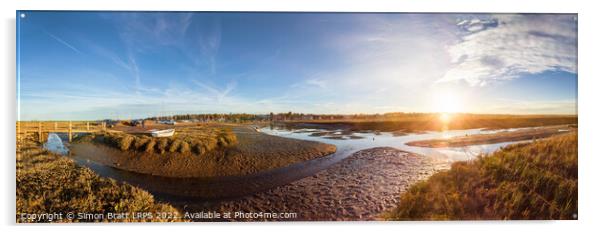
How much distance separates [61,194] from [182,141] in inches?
55.0

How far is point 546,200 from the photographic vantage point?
2104mm

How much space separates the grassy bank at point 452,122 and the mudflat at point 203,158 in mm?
693

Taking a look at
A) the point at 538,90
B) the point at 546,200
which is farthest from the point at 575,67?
the point at 546,200

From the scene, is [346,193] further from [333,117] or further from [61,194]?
[61,194]

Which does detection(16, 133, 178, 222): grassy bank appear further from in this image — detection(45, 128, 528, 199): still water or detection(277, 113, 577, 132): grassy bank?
detection(277, 113, 577, 132): grassy bank

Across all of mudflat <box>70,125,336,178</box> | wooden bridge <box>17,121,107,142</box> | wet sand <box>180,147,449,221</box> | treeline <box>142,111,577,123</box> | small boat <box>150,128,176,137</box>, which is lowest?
wet sand <box>180,147,449,221</box>

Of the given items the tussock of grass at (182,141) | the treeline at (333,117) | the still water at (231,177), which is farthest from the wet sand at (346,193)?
the tussock of grass at (182,141)

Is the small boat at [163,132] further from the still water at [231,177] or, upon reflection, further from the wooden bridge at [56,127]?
the still water at [231,177]

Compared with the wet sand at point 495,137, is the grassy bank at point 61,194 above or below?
below

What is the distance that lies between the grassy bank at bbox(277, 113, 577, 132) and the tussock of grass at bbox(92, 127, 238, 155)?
1084 mm

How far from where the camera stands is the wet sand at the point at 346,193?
2167 mm

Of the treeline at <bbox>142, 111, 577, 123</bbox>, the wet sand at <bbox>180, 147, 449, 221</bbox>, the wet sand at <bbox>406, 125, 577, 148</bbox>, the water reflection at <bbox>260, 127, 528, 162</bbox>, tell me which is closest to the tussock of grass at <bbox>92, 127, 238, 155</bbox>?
the treeline at <bbox>142, 111, 577, 123</bbox>

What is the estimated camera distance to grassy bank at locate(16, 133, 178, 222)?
2.03 metres
